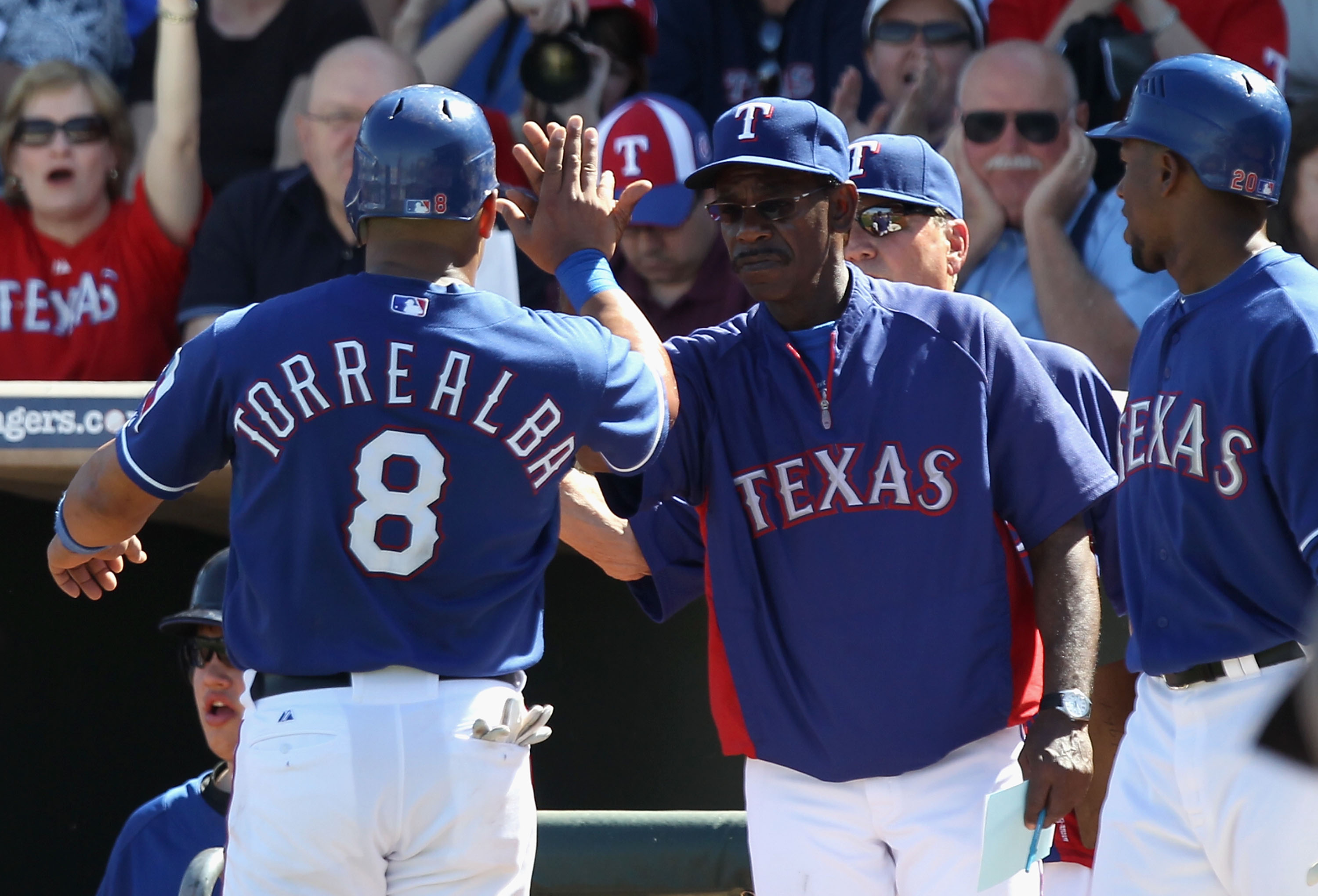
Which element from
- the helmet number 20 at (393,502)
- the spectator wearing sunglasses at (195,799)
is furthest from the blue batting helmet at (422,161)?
the spectator wearing sunglasses at (195,799)

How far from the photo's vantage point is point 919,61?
4.78m

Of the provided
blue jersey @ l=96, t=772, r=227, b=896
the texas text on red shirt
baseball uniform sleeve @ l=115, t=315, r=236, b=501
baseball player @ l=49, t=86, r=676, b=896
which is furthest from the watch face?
the texas text on red shirt

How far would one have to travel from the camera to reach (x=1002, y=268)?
15.0ft

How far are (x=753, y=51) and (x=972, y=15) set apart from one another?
742 millimetres

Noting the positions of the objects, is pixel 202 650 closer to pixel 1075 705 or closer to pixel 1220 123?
pixel 1075 705

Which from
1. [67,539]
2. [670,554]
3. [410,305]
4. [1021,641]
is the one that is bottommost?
[1021,641]

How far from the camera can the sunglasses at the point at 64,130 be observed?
189 inches

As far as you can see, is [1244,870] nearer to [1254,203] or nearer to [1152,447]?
[1152,447]

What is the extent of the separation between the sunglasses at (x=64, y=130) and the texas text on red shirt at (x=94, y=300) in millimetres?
220

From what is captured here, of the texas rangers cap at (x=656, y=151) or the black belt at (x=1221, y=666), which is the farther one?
the texas rangers cap at (x=656, y=151)

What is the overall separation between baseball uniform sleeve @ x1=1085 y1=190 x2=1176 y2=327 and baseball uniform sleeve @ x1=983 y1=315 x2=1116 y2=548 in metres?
2.06

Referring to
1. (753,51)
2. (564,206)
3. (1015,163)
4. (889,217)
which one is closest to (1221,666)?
(889,217)

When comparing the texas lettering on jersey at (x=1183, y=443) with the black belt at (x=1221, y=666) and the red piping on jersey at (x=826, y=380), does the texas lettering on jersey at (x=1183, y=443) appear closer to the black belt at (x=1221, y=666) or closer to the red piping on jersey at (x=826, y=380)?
the black belt at (x=1221, y=666)

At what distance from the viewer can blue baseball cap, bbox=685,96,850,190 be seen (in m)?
2.39
